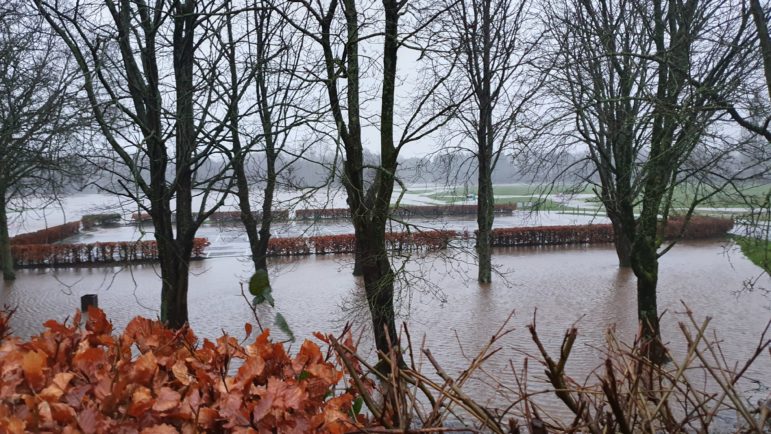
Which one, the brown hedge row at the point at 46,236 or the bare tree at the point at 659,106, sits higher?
the bare tree at the point at 659,106

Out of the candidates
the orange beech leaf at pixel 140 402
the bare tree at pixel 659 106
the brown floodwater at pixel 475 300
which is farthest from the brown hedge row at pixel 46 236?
the orange beech leaf at pixel 140 402

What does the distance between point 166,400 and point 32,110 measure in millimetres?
8925

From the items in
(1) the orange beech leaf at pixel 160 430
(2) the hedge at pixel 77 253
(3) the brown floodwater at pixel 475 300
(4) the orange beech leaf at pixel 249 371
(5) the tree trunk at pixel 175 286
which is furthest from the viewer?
(2) the hedge at pixel 77 253

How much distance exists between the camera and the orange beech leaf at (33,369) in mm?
1901

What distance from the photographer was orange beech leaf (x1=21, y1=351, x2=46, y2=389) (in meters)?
1.90

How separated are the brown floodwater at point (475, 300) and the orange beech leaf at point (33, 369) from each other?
549 centimetres

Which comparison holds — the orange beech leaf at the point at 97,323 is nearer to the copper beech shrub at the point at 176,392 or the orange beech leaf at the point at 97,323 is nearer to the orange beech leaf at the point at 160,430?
the copper beech shrub at the point at 176,392

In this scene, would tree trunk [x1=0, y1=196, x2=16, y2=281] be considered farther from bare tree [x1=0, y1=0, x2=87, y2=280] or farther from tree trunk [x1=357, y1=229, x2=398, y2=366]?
tree trunk [x1=357, y1=229, x2=398, y2=366]

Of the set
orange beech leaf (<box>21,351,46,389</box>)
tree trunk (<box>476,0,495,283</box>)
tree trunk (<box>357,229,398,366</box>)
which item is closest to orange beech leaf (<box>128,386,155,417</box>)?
orange beech leaf (<box>21,351,46,389</box>)

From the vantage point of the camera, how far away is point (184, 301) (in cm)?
728

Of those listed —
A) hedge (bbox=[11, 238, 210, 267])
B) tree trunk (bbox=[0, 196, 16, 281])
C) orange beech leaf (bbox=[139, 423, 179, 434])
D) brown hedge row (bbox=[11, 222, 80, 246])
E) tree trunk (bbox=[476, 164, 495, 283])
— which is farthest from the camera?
brown hedge row (bbox=[11, 222, 80, 246])

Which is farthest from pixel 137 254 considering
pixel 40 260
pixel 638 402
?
pixel 638 402

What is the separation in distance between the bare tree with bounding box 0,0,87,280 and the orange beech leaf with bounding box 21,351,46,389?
4.83 meters

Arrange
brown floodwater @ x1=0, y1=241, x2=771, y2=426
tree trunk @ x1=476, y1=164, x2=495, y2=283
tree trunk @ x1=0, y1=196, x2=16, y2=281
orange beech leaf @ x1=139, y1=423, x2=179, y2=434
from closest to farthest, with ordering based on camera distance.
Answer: orange beech leaf @ x1=139, y1=423, x2=179, y2=434
brown floodwater @ x1=0, y1=241, x2=771, y2=426
tree trunk @ x1=476, y1=164, x2=495, y2=283
tree trunk @ x1=0, y1=196, x2=16, y2=281
